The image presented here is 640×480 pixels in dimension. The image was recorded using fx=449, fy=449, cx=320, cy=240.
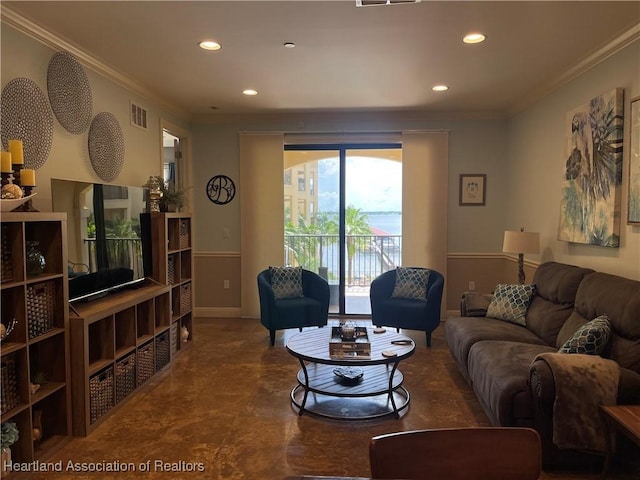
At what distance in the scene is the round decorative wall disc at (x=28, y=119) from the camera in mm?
2705

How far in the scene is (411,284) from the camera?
5.00 metres

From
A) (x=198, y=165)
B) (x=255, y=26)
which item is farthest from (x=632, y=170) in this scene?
(x=198, y=165)

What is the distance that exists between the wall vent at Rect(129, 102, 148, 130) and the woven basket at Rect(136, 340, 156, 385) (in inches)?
83.5

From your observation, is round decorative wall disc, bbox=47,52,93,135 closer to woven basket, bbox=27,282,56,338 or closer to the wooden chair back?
woven basket, bbox=27,282,56,338

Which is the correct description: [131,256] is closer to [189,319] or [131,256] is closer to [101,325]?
[101,325]

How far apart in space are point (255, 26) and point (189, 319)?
312cm

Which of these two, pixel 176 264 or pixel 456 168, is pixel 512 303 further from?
pixel 176 264

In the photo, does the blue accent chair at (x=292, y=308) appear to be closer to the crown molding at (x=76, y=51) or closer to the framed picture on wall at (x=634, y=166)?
the crown molding at (x=76, y=51)

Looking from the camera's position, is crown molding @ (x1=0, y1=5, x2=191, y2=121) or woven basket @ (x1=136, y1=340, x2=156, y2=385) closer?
crown molding @ (x1=0, y1=5, x2=191, y2=121)

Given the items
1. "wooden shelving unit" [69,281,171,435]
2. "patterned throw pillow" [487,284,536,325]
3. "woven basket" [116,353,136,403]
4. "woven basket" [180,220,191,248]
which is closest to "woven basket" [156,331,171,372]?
"wooden shelving unit" [69,281,171,435]

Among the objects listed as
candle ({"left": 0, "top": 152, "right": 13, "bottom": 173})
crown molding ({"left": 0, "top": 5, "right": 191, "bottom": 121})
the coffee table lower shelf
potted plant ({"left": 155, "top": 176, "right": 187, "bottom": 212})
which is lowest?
the coffee table lower shelf

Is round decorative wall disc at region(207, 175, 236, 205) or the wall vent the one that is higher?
the wall vent

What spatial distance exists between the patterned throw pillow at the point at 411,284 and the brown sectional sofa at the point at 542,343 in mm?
923

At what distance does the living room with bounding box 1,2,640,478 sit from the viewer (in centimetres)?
324
